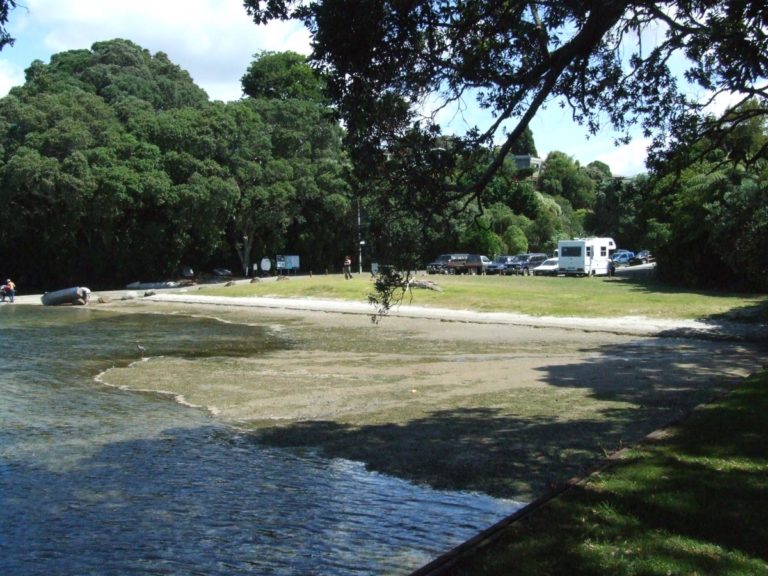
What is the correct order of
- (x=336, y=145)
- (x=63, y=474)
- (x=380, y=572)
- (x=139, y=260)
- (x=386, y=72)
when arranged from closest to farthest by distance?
(x=380, y=572), (x=386, y=72), (x=63, y=474), (x=139, y=260), (x=336, y=145)

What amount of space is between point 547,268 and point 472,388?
4427 centimetres

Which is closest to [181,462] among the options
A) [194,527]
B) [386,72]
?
[194,527]

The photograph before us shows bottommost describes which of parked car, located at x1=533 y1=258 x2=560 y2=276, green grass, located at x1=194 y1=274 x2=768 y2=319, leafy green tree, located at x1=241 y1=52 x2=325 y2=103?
green grass, located at x1=194 y1=274 x2=768 y2=319

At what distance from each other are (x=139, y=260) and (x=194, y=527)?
48.8m

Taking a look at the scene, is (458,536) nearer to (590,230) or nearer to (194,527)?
(194,527)

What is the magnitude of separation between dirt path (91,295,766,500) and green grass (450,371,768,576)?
1356 mm

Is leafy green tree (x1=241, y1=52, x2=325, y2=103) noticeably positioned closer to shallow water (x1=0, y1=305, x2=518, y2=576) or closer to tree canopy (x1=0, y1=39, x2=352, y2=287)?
tree canopy (x1=0, y1=39, x2=352, y2=287)

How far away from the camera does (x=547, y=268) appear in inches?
2266

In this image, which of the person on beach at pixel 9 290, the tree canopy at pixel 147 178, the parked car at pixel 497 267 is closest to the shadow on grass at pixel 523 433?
the tree canopy at pixel 147 178

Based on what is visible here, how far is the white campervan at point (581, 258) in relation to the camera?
54344 mm

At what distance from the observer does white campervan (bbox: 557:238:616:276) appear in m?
54.3

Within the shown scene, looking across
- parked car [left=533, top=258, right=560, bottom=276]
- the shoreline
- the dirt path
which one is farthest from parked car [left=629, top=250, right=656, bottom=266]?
the dirt path

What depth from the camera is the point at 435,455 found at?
32.0ft

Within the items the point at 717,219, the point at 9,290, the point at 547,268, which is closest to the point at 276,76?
the point at 547,268
